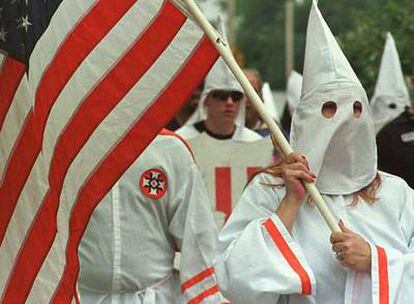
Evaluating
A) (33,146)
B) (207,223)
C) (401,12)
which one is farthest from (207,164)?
(401,12)

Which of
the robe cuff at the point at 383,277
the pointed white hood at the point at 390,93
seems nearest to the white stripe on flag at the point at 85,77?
the robe cuff at the point at 383,277

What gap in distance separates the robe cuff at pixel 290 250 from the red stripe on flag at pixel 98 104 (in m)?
0.78

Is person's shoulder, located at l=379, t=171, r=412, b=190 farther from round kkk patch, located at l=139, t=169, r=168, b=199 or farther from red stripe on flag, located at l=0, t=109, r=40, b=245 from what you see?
round kkk patch, located at l=139, t=169, r=168, b=199

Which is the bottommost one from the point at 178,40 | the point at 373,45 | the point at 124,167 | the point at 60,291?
the point at 60,291

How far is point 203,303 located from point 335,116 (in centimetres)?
167

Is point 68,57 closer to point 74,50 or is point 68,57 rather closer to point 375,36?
point 74,50

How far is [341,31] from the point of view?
3316 cm

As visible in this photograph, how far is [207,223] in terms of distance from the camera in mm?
7492

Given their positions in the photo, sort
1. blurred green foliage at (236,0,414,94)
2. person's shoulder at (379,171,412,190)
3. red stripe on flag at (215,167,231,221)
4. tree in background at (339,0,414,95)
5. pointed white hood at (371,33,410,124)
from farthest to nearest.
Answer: blurred green foliage at (236,0,414,94) < tree in background at (339,0,414,95) < pointed white hood at (371,33,410,124) < red stripe on flag at (215,167,231,221) < person's shoulder at (379,171,412,190)

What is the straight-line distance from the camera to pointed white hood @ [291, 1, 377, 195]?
6059 mm

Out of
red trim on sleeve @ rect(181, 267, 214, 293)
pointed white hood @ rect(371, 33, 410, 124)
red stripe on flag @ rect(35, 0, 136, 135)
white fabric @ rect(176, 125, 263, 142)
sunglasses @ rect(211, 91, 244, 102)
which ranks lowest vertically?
red trim on sleeve @ rect(181, 267, 214, 293)

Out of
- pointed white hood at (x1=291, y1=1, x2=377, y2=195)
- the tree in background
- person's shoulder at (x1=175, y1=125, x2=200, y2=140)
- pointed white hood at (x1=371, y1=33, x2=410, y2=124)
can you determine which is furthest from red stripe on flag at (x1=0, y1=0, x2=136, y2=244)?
the tree in background

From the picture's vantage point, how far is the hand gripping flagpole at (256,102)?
588 cm

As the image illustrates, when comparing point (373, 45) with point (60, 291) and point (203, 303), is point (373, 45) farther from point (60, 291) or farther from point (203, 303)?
point (60, 291)
